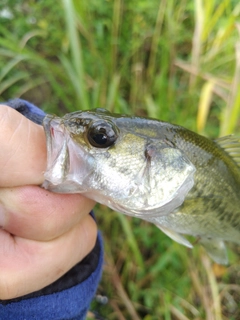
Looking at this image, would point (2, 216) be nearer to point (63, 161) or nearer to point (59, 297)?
point (63, 161)

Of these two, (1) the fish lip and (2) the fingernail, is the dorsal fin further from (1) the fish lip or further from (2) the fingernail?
(2) the fingernail

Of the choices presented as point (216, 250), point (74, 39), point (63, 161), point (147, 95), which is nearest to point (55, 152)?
point (63, 161)

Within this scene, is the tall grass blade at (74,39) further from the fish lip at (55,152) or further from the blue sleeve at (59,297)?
the fish lip at (55,152)

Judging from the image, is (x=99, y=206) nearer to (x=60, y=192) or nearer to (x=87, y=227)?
(x=87, y=227)

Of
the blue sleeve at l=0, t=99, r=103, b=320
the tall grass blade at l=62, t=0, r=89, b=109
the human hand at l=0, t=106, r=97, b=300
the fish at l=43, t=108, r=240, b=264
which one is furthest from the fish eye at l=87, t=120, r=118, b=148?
the tall grass blade at l=62, t=0, r=89, b=109

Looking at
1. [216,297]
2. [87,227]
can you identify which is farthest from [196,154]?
[216,297]

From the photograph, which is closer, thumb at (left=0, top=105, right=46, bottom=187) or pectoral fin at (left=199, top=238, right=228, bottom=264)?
thumb at (left=0, top=105, right=46, bottom=187)

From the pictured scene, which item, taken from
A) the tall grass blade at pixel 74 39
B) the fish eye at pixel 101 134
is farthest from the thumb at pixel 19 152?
the tall grass blade at pixel 74 39
